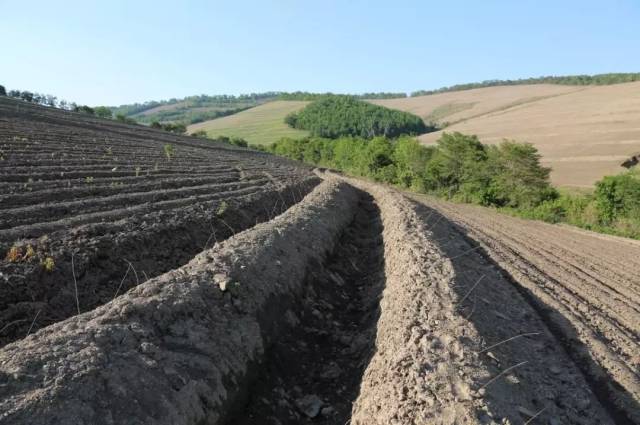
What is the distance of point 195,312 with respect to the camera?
259 inches

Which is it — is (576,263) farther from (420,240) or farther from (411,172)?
(411,172)

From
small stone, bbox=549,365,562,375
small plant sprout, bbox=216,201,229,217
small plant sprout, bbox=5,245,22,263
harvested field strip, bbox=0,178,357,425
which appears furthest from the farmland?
small plant sprout, bbox=5,245,22,263

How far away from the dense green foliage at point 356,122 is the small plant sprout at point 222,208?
4037 inches

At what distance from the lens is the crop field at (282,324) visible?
5.12 meters

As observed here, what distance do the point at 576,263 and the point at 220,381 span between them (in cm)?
1388

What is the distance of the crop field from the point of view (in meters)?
5.12

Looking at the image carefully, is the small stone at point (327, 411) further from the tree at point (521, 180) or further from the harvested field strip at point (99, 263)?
the tree at point (521, 180)

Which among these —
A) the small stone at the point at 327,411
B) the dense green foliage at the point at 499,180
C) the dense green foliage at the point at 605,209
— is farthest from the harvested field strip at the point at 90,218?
the dense green foliage at the point at 605,209

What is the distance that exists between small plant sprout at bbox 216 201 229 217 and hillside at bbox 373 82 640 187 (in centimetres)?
4615

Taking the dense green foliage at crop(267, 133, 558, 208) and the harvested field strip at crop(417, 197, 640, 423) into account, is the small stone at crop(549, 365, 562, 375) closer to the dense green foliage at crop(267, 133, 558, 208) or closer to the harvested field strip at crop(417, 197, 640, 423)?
the harvested field strip at crop(417, 197, 640, 423)

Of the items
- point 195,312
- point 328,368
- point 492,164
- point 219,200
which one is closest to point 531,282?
point 328,368

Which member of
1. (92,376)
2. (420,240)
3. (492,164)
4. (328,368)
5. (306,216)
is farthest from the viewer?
(492,164)

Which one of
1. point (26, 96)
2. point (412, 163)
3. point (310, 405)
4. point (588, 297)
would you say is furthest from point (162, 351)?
point (26, 96)

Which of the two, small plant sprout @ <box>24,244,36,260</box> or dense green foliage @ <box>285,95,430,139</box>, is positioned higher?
small plant sprout @ <box>24,244,36,260</box>
